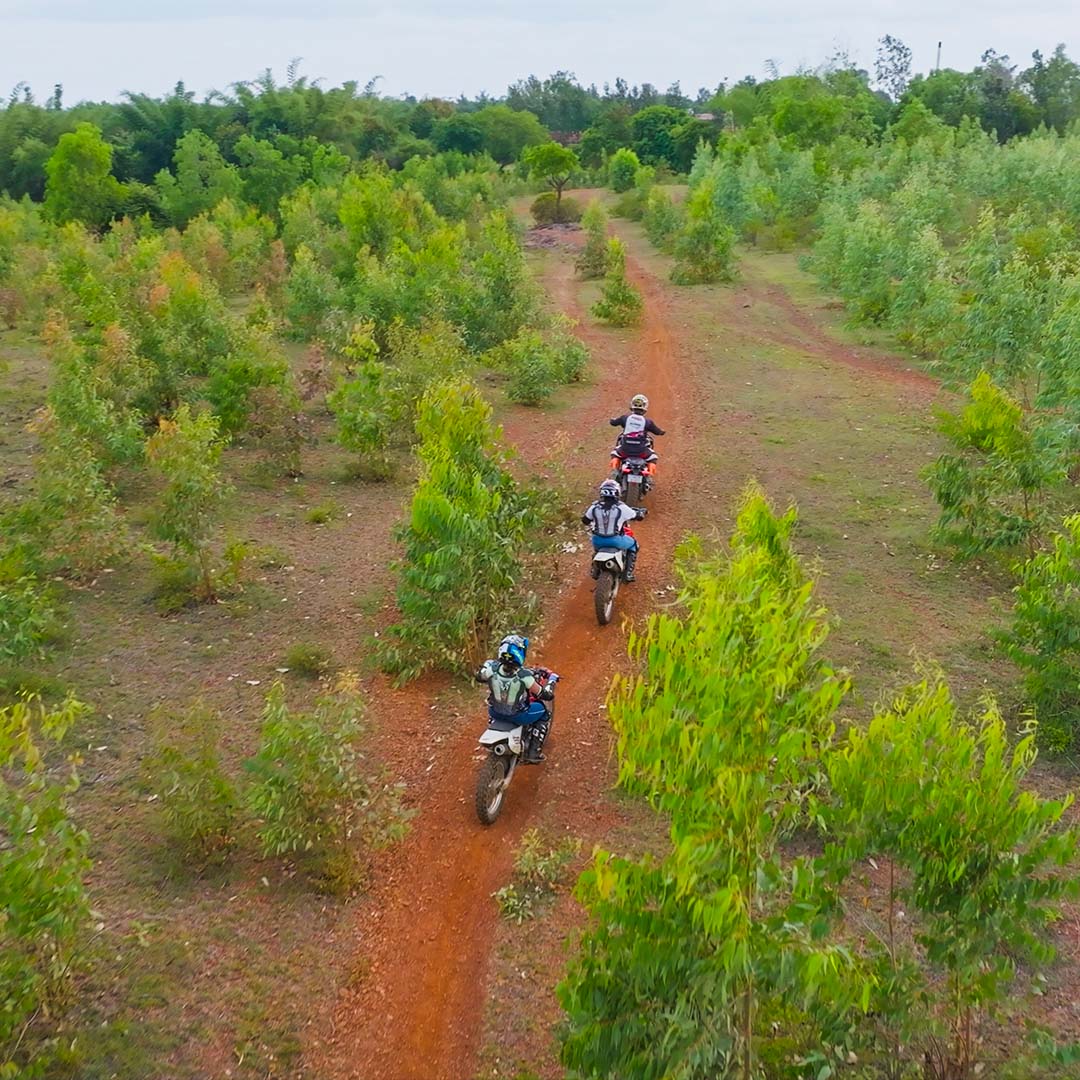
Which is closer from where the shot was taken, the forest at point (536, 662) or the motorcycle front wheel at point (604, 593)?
the forest at point (536, 662)

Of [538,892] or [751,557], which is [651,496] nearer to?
[538,892]

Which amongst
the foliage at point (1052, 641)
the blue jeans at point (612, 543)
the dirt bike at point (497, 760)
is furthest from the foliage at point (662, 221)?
the dirt bike at point (497, 760)

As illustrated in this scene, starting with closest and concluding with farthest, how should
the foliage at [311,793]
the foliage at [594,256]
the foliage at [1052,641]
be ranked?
the foliage at [311,793] < the foliage at [1052,641] < the foliage at [594,256]

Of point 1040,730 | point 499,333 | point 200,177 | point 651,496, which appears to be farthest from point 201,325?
point 200,177

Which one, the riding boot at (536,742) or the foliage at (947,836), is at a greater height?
the foliage at (947,836)

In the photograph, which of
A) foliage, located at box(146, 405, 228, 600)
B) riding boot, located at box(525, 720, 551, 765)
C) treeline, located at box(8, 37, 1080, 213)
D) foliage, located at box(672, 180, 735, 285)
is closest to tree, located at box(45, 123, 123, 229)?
treeline, located at box(8, 37, 1080, 213)

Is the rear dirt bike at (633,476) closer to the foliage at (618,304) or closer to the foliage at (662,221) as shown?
the foliage at (618,304)

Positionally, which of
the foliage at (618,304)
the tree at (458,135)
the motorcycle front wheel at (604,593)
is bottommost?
the motorcycle front wheel at (604,593)
